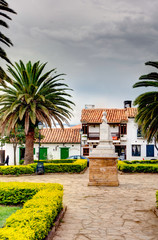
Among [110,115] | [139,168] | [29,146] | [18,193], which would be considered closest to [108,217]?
[18,193]

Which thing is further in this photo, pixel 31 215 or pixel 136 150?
pixel 136 150

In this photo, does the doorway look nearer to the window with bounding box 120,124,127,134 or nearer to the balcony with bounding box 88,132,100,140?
the balcony with bounding box 88,132,100,140

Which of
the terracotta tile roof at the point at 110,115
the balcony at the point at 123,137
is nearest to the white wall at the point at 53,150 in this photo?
the terracotta tile roof at the point at 110,115

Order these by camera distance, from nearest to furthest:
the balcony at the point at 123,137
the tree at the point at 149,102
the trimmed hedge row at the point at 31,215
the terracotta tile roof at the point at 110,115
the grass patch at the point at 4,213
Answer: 1. the trimmed hedge row at the point at 31,215
2. the grass patch at the point at 4,213
3. the tree at the point at 149,102
4. the terracotta tile roof at the point at 110,115
5. the balcony at the point at 123,137

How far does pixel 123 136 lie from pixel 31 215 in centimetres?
3614

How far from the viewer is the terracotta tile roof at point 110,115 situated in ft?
132

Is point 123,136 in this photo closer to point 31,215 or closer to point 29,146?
point 29,146

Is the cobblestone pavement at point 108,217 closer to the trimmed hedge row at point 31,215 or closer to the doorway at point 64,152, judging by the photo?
the trimmed hedge row at point 31,215

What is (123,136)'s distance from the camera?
40.6 meters

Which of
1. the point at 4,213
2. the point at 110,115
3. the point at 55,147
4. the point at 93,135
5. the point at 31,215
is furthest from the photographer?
the point at 55,147

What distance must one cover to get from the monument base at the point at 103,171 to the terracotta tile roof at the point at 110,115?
88.7 ft

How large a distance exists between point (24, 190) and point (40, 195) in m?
1.69

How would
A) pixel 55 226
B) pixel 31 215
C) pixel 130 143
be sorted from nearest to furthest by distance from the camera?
1. pixel 31 215
2. pixel 55 226
3. pixel 130 143

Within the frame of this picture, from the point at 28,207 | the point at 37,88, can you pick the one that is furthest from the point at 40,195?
the point at 37,88
